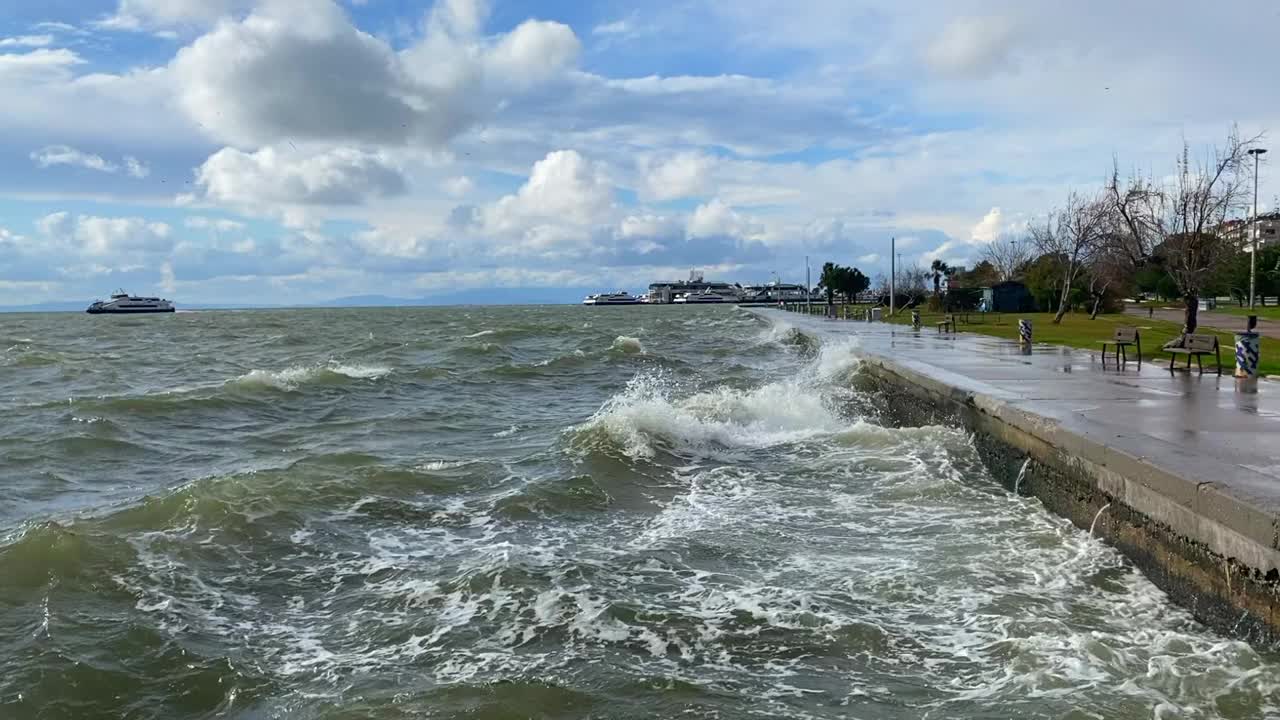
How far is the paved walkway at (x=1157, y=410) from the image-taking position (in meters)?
6.89

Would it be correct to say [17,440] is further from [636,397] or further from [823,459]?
[823,459]

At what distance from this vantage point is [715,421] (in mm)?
15758

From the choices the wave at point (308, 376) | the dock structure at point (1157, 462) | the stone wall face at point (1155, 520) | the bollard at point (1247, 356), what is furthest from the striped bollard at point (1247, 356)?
the wave at point (308, 376)

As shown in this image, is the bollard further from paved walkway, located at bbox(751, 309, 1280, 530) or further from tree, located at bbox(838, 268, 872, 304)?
tree, located at bbox(838, 268, 872, 304)

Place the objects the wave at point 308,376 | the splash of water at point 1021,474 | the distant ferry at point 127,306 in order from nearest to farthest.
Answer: the splash of water at point 1021,474 → the wave at point 308,376 → the distant ferry at point 127,306

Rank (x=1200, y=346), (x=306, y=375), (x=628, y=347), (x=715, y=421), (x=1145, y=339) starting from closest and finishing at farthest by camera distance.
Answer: (x=715, y=421), (x=1200, y=346), (x=306, y=375), (x=1145, y=339), (x=628, y=347)

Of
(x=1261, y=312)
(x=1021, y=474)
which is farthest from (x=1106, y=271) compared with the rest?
(x=1021, y=474)

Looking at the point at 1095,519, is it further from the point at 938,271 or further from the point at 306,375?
the point at 938,271

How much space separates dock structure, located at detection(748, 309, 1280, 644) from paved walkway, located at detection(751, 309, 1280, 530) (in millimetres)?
18

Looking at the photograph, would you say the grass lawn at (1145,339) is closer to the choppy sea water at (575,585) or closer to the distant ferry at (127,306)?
the choppy sea water at (575,585)

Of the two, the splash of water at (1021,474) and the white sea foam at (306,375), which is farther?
the white sea foam at (306,375)

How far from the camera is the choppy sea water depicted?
5199 mm

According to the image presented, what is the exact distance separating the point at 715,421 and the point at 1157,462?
28.5 ft

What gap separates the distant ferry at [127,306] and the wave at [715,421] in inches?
5924
